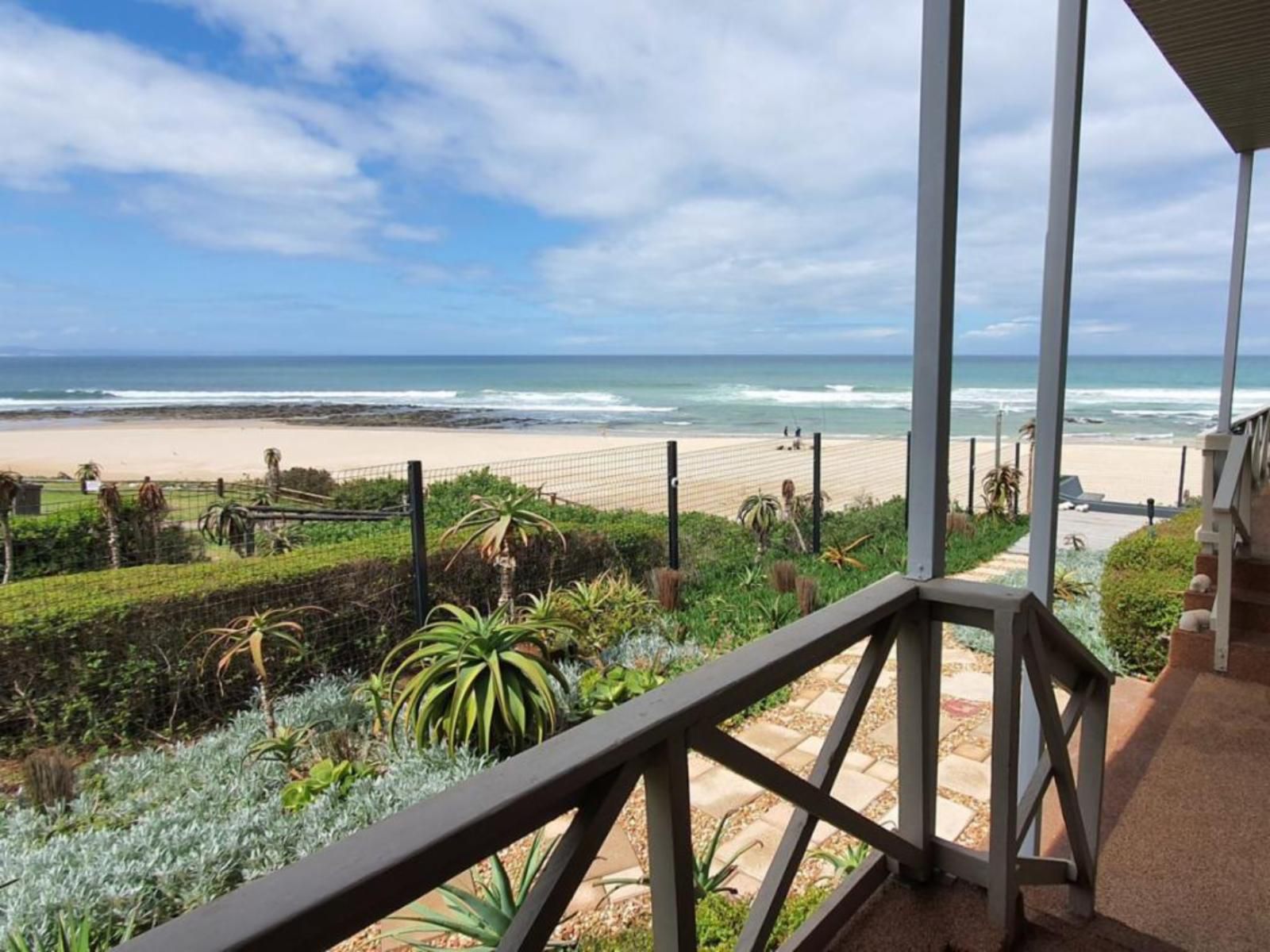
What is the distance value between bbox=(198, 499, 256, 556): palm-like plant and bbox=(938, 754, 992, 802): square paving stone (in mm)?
5012

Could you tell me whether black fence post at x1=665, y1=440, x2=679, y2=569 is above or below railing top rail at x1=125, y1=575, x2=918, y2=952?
below

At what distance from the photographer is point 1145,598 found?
4086 millimetres

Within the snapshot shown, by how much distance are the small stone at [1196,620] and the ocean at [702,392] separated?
14738mm

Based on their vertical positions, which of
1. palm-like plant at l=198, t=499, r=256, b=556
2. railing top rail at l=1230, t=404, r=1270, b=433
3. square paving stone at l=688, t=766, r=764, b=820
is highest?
railing top rail at l=1230, t=404, r=1270, b=433

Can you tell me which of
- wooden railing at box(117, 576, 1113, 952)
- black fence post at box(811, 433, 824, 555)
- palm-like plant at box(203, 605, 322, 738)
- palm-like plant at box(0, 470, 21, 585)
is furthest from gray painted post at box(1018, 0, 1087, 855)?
palm-like plant at box(0, 470, 21, 585)

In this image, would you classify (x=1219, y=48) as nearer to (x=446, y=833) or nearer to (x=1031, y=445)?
(x=446, y=833)

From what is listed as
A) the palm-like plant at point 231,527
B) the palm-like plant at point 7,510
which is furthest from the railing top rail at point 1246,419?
the palm-like plant at point 7,510

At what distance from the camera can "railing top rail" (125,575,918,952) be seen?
51 centimetres

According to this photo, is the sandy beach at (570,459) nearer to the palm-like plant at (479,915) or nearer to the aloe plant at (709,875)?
the aloe plant at (709,875)

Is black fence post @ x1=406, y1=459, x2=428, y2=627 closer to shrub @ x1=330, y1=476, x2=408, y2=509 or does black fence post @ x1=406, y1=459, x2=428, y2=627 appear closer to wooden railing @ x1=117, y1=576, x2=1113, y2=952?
wooden railing @ x1=117, y1=576, x2=1113, y2=952

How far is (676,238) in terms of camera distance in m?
42.2

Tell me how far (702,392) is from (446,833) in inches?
1479

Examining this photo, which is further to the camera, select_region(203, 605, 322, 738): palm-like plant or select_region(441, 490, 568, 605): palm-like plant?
select_region(441, 490, 568, 605): palm-like plant

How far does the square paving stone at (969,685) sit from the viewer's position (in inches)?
158
